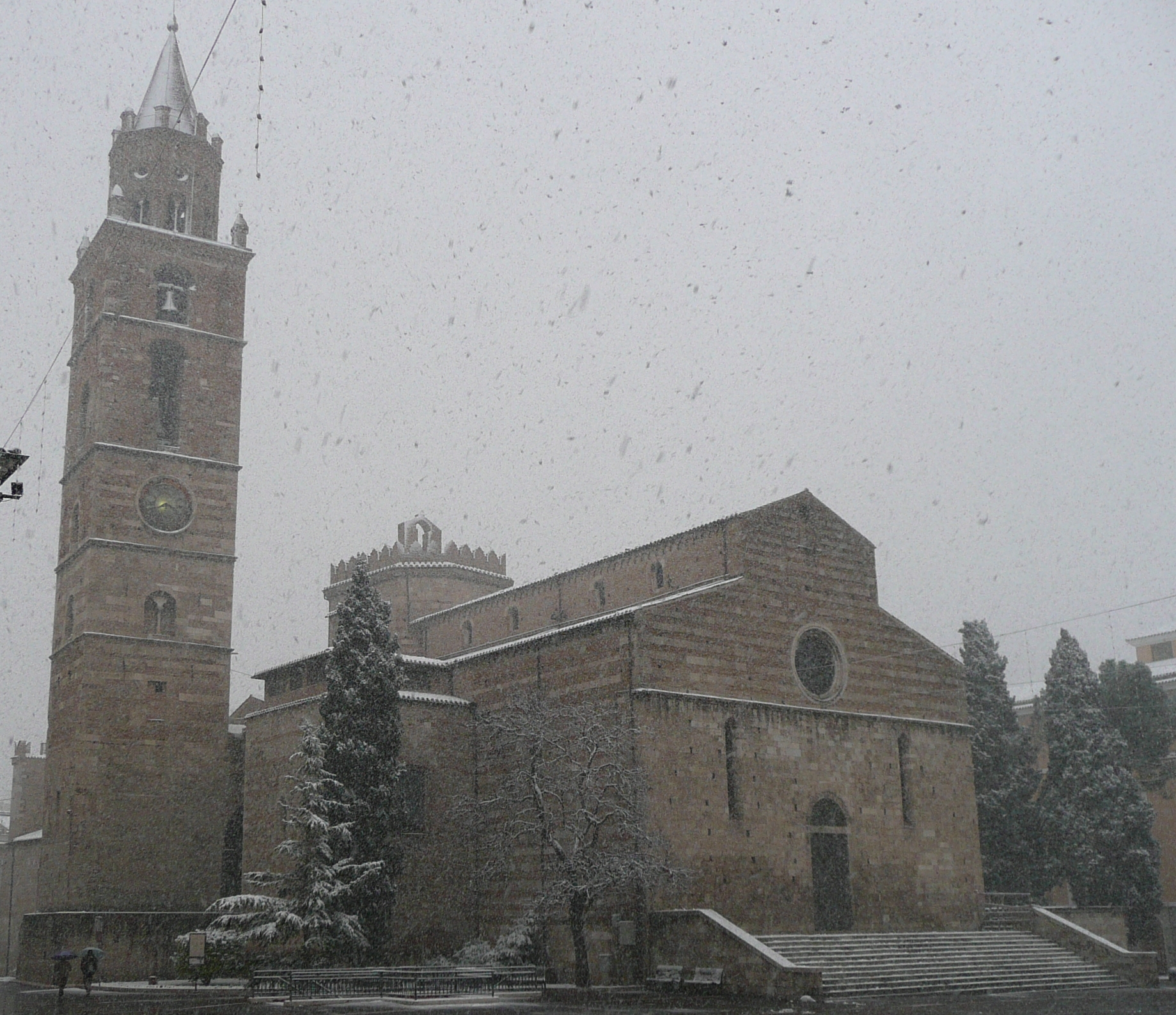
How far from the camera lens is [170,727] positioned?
109 ft

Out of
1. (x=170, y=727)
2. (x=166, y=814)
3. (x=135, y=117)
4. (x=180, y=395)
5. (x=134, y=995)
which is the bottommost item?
(x=134, y=995)

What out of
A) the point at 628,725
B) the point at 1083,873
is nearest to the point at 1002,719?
the point at 1083,873

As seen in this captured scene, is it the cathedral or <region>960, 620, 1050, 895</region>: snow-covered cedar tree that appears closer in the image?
the cathedral

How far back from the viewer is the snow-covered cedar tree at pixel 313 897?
2492 centimetres

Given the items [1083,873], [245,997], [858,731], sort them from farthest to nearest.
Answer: [1083,873] < [858,731] < [245,997]

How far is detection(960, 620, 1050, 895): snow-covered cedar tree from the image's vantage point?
124 feet

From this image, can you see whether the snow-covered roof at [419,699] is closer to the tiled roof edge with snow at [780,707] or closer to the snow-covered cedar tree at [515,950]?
the snow-covered cedar tree at [515,950]

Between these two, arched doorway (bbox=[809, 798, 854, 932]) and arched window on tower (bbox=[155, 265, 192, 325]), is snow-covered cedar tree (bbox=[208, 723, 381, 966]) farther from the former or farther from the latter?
arched window on tower (bbox=[155, 265, 192, 325])

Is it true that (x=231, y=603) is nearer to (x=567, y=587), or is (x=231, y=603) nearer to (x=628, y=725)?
(x=567, y=587)

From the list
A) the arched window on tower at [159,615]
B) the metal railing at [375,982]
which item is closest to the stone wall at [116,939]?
the arched window on tower at [159,615]

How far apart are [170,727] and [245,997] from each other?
36.0 feet

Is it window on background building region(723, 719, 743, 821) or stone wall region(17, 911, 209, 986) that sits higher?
window on background building region(723, 719, 743, 821)

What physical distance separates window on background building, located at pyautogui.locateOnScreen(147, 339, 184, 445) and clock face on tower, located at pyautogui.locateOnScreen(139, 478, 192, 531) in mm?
1321

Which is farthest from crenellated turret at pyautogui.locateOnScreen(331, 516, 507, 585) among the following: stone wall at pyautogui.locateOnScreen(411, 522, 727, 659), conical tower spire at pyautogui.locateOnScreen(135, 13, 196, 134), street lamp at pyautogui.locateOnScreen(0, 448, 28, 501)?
street lamp at pyautogui.locateOnScreen(0, 448, 28, 501)
